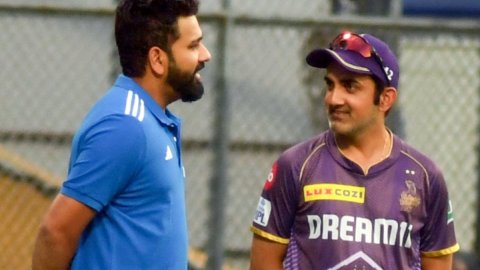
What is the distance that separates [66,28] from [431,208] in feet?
10.6

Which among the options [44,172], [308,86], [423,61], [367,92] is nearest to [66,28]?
[44,172]

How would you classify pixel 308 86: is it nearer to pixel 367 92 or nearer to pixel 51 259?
pixel 367 92

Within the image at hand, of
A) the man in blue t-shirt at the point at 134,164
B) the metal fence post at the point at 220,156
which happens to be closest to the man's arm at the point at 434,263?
the man in blue t-shirt at the point at 134,164

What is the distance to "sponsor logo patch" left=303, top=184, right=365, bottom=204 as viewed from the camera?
15.5ft

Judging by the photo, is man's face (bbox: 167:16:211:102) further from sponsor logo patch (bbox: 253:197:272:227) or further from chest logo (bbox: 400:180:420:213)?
chest logo (bbox: 400:180:420:213)

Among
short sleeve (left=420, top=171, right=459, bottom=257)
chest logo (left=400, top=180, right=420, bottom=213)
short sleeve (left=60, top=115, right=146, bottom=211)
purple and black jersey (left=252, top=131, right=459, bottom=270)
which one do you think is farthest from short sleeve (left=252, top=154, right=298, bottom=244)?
short sleeve (left=60, top=115, right=146, bottom=211)

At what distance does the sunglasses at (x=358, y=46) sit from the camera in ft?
15.7

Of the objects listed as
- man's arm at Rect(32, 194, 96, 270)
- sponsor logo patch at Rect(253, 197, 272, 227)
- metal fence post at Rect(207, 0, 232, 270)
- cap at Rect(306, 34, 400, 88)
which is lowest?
metal fence post at Rect(207, 0, 232, 270)

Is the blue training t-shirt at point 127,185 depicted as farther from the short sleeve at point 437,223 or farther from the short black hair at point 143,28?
the short sleeve at point 437,223

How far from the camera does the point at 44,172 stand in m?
7.52

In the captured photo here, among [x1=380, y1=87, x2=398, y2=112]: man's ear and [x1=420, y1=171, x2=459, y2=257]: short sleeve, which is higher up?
[x1=380, y1=87, x2=398, y2=112]: man's ear

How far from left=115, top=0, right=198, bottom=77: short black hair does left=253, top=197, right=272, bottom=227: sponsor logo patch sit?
0.74 metres

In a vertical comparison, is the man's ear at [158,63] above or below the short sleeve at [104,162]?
above

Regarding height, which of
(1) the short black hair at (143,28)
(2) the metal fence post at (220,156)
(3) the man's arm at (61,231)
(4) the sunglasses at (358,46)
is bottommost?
(2) the metal fence post at (220,156)
